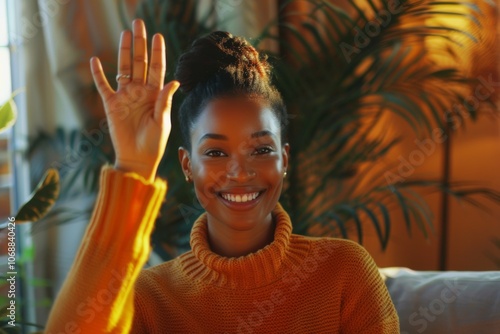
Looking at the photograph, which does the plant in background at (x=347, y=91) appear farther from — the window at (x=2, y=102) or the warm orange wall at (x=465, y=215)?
the window at (x=2, y=102)

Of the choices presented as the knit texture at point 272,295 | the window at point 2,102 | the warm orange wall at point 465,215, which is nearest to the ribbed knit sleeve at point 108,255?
the knit texture at point 272,295

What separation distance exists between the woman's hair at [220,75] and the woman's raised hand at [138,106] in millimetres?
184

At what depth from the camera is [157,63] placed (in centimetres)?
110

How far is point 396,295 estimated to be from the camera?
149cm

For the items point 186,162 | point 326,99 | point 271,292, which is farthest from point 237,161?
point 326,99

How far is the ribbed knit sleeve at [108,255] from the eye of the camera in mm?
1053

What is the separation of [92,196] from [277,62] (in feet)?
2.25

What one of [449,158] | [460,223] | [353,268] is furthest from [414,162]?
[353,268]

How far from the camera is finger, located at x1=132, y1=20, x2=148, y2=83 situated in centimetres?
110

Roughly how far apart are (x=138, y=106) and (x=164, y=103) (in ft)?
0.15

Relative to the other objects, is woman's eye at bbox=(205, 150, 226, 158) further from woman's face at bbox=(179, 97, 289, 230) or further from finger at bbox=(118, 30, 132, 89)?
finger at bbox=(118, 30, 132, 89)

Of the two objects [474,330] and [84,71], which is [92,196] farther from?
[474,330]

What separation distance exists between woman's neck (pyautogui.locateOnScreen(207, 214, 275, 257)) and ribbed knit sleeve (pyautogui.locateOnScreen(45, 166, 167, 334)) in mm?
260

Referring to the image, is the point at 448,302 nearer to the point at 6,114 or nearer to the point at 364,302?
the point at 364,302
